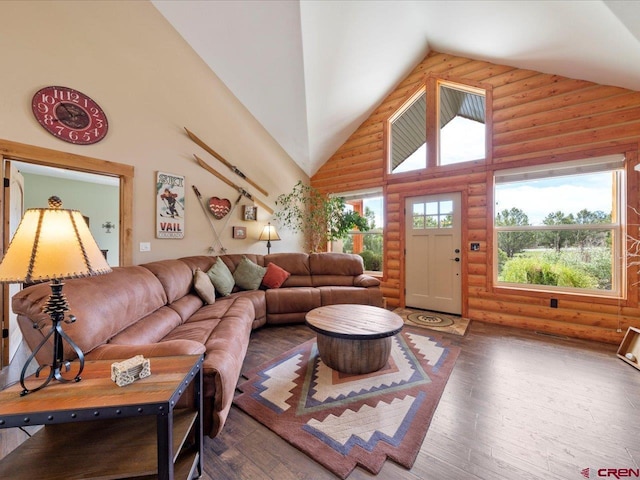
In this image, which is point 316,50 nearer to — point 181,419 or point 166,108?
Result: point 166,108

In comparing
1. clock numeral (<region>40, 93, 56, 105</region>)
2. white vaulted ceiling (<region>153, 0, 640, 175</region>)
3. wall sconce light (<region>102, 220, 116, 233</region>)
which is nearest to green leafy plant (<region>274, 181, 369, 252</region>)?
white vaulted ceiling (<region>153, 0, 640, 175</region>)

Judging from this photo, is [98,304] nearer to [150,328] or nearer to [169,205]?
[150,328]

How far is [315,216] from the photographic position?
5.16 meters

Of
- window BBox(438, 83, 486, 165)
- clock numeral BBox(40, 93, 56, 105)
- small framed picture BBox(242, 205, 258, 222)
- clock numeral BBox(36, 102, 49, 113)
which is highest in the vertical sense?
window BBox(438, 83, 486, 165)

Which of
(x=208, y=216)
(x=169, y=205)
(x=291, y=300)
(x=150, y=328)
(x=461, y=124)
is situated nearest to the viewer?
(x=150, y=328)

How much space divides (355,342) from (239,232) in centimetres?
282

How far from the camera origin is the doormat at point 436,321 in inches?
128

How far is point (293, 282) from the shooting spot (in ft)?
13.0

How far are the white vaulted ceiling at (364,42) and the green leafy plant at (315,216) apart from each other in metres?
1.32

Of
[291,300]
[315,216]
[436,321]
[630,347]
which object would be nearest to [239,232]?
[291,300]

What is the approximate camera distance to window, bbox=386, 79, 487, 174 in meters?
3.84

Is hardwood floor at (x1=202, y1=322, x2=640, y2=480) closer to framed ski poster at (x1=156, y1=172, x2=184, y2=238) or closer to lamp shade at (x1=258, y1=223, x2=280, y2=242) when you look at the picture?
framed ski poster at (x1=156, y1=172, x2=184, y2=238)

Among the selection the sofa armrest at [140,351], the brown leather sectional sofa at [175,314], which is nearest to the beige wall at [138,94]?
the brown leather sectional sofa at [175,314]

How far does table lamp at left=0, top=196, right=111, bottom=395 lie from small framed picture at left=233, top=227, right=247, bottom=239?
3.02m
